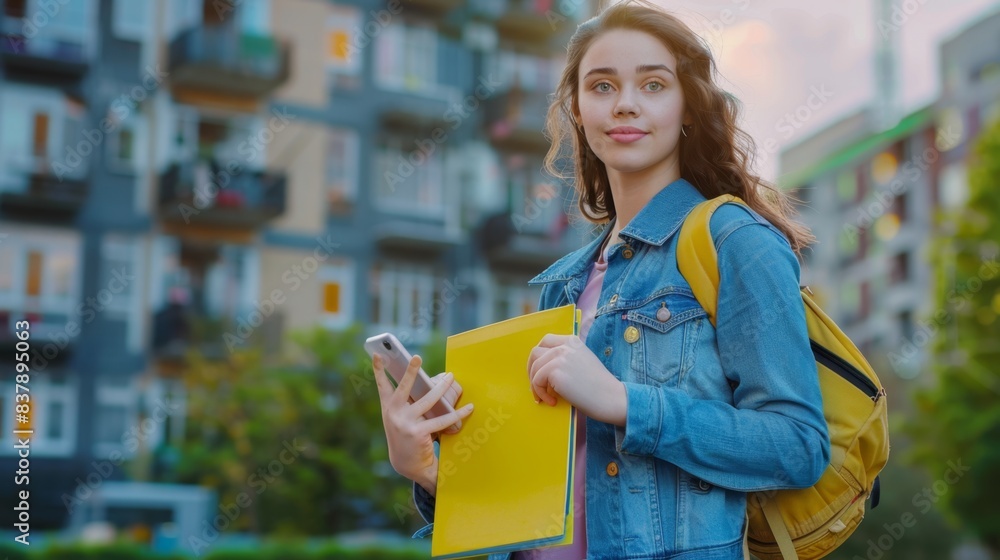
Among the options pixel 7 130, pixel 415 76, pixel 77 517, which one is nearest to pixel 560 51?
pixel 415 76

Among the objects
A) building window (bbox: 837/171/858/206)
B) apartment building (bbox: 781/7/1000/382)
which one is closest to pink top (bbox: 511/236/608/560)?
apartment building (bbox: 781/7/1000/382)

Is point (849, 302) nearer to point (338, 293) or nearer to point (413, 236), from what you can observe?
point (413, 236)

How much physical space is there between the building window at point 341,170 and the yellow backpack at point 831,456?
21104 mm

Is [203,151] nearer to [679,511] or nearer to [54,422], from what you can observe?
[54,422]

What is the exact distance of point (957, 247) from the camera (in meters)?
19.5

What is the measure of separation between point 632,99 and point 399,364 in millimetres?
613

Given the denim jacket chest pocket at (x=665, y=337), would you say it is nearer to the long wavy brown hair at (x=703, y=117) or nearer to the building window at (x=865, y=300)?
the long wavy brown hair at (x=703, y=117)

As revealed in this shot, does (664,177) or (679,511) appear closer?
(679,511)

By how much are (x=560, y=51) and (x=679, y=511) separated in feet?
80.2

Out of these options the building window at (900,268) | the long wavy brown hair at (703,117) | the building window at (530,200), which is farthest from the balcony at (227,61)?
the building window at (900,268)

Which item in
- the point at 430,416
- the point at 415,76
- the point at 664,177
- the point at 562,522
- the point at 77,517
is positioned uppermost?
the point at 415,76

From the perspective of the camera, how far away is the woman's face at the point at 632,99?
210 cm

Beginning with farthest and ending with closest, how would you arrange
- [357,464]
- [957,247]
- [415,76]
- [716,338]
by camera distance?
[415,76], [957,247], [357,464], [716,338]

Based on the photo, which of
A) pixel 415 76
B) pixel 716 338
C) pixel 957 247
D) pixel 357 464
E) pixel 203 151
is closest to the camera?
pixel 716 338
